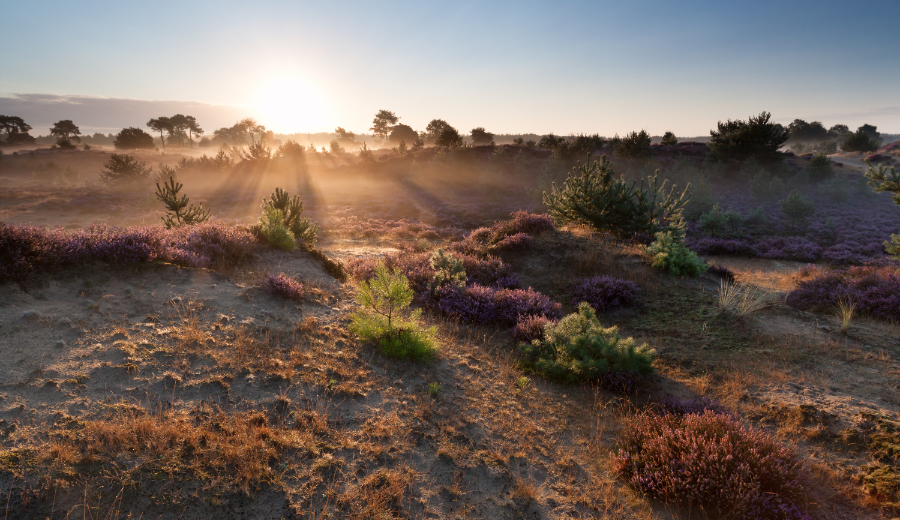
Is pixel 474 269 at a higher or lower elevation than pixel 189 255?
lower

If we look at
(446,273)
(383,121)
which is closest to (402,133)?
(383,121)

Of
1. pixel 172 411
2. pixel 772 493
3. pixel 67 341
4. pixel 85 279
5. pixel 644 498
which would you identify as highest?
pixel 85 279

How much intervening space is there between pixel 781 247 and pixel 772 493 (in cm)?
2082

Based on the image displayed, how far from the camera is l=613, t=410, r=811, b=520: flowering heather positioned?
12.1 ft

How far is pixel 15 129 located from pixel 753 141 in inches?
4472

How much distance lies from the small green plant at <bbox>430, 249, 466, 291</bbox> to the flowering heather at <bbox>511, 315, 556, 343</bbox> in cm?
231

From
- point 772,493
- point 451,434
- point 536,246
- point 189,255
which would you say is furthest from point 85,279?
point 536,246

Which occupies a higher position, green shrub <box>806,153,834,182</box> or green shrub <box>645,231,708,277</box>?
green shrub <box>806,153,834,182</box>

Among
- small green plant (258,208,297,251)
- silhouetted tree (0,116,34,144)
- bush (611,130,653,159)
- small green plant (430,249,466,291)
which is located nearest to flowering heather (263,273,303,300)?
small green plant (258,208,297,251)

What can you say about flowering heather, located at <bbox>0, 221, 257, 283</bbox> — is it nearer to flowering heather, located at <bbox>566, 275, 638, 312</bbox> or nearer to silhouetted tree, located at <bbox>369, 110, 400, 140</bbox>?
flowering heather, located at <bbox>566, 275, 638, 312</bbox>

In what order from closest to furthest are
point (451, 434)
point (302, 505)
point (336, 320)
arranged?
point (302, 505), point (451, 434), point (336, 320)

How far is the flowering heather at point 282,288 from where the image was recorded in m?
7.99

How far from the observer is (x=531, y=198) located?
3180cm

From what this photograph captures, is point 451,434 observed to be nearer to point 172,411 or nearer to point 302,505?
point 302,505
